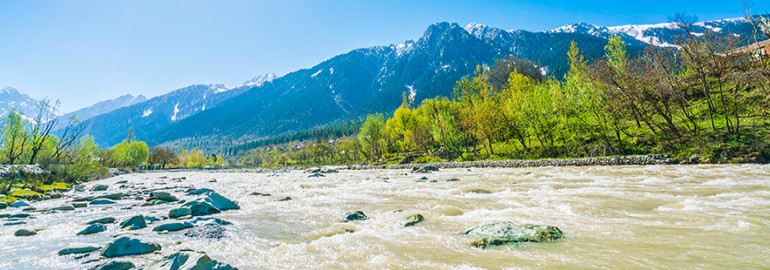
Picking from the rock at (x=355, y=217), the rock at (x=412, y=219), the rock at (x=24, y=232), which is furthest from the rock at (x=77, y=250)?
the rock at (x=412, y=219)

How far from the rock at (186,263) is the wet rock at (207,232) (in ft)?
8.67

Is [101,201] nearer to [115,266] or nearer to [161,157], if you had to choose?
[115,266]

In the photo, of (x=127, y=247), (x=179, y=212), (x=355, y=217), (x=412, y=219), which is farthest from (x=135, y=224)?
(x=412, y=219)

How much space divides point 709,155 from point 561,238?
24.1 m

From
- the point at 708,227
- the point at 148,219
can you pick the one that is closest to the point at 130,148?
the point at 148,219

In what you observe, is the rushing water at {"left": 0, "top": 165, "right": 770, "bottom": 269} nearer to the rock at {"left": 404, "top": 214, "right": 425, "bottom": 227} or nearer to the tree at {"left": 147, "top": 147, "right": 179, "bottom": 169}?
the rock at {"left": 404, "top": 214, "right": 425, "bottom": 227}

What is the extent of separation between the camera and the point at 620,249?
5.09 metres

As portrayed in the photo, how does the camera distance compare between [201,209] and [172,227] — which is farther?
[201,209]

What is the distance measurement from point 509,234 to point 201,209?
427 inches

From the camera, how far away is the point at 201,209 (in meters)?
11.0

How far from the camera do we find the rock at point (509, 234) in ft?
19.2

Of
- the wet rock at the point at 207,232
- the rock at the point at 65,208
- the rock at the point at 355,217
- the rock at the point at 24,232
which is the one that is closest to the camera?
the wet rock at the point at 207,232

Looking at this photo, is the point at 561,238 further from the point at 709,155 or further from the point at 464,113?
the point at 464,113

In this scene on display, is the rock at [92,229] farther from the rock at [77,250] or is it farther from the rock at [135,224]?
the rock at [77,250]
